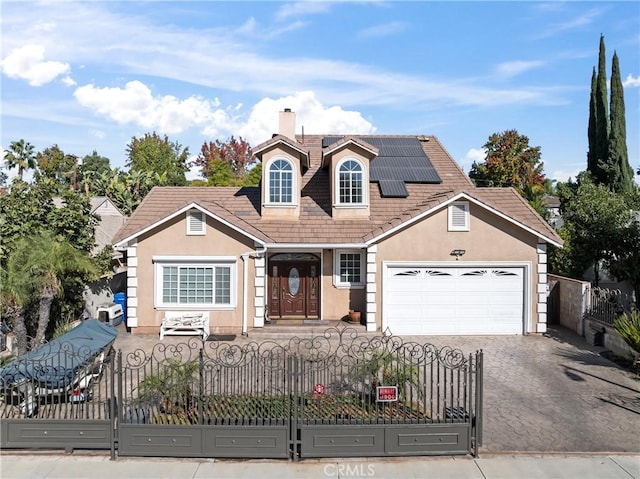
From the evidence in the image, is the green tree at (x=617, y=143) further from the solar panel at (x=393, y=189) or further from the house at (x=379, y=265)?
the solar panel at (x=393, y=189)

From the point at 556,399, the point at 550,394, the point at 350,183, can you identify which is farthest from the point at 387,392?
the point at 350,183

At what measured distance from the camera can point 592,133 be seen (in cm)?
3450

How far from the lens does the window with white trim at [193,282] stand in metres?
16.5

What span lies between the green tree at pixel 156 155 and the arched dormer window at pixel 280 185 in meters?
41.4

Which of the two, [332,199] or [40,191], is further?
[332,199]

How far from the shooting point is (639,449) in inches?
332

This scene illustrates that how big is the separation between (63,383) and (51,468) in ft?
5.61

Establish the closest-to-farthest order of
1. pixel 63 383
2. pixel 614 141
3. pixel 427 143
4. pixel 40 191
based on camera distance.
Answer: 1. pixel 63 383
2. pixel 40 191
3. pixel 427 143
4. pixel 614 141

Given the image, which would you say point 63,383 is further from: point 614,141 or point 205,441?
point 614,141

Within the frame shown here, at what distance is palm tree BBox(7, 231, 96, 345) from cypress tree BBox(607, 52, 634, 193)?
106 feet

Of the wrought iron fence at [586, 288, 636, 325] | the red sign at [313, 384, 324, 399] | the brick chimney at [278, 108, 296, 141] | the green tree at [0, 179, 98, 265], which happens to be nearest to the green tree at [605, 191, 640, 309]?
the wrought iron fence at [586, 288, 636, 325]

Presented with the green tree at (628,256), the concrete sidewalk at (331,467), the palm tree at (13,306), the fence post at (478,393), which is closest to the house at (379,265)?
the green tree at (628,256)

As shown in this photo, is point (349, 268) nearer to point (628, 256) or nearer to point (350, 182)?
point (350, 182)

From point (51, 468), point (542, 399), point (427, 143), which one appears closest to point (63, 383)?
point (51, 468)
